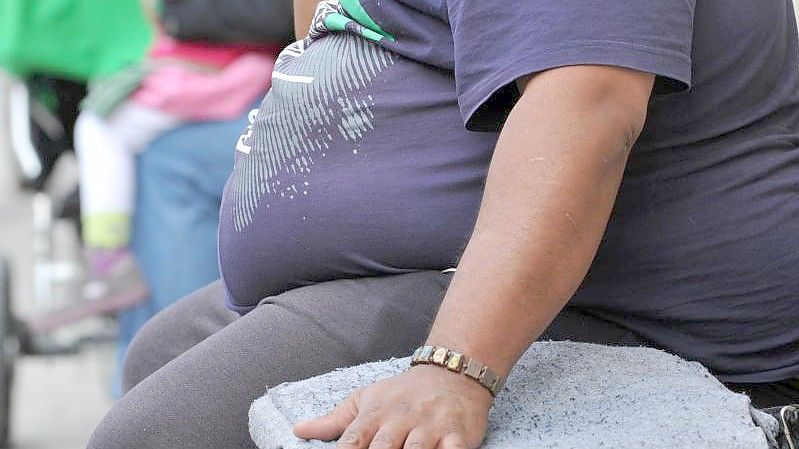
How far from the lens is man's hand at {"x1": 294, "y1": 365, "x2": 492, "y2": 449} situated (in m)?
1.15

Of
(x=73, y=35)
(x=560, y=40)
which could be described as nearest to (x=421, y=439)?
(x=560, y=40)

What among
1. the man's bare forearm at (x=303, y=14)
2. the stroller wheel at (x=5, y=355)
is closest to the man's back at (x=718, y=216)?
the man's bare forearm at (x=303, y=14)

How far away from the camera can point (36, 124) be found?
14.7 feet

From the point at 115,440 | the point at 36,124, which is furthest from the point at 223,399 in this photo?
the point at 36,124

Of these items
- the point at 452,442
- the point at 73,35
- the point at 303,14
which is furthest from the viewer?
the point at 73,35

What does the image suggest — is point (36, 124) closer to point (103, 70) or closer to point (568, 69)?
point (103, 70)

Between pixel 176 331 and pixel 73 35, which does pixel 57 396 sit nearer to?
pixel 73 35

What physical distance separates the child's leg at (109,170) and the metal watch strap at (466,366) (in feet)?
9.27

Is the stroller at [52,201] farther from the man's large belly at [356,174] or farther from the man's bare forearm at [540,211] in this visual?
the man's bare forearm at [540,211]

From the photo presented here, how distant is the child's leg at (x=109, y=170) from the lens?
3941 millimetres

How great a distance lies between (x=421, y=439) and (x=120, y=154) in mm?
3025

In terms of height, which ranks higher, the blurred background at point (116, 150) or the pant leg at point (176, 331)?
the pant leg at point (176, 331)

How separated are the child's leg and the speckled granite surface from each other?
2745 mm

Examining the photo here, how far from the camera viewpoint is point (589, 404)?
4.06 ft
